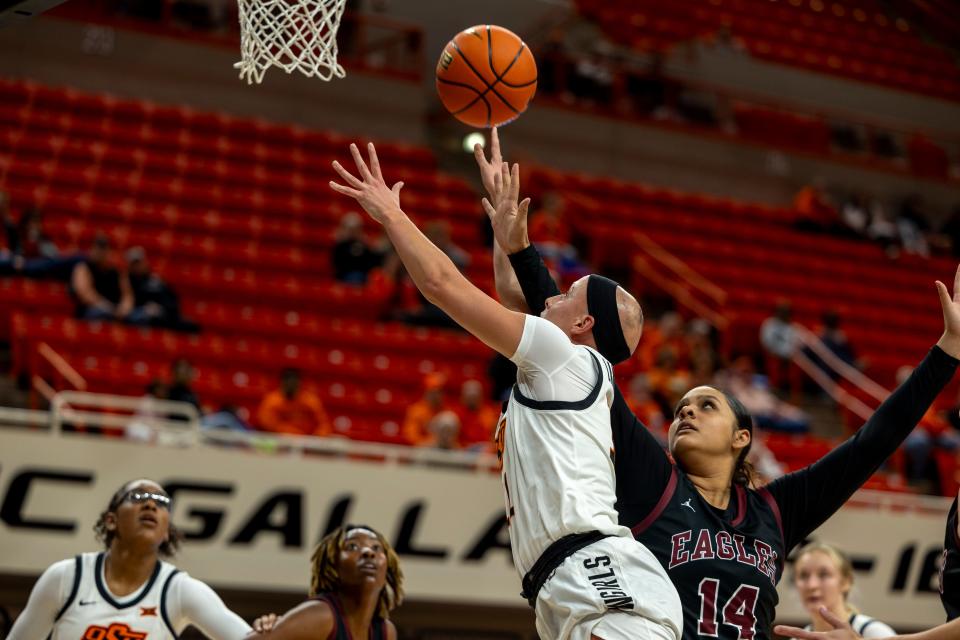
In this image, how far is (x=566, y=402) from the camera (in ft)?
10.9

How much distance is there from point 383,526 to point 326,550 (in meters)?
3.77

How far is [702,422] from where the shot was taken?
3.81 meters

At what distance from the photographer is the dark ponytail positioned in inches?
153

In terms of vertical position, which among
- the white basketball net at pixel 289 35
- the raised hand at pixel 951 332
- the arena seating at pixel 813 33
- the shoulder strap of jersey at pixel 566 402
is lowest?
the arena seating at pixel 813 33

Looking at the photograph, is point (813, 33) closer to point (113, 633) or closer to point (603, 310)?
point (113, 633)

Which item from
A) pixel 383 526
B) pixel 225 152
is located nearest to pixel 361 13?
pixel 225 152

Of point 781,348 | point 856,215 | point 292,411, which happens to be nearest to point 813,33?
point 856,215

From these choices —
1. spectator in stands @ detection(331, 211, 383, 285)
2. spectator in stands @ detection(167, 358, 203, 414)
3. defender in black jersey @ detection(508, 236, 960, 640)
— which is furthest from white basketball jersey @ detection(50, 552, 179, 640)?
spectator in stands @ detection(331, 211, 383, 285)

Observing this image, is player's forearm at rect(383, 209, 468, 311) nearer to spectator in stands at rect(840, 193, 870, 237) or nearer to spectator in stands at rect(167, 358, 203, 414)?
spectator in stands at rect(167, 358, 203, 414)

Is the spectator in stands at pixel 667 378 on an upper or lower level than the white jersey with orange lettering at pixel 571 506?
lower

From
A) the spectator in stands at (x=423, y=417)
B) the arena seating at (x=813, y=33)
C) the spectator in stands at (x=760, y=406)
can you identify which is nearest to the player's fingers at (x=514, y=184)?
the spectator in stands at (x=423, y=417)

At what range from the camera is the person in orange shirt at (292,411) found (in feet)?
32.3

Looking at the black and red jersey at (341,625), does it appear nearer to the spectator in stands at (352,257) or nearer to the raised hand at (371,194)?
the raised hand at (371,194)

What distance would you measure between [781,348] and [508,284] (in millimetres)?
9935
